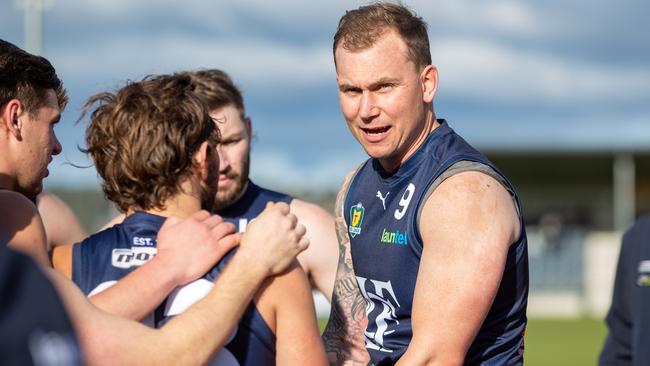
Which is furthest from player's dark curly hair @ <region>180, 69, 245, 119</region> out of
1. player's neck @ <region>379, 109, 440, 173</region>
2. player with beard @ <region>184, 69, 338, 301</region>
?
player's neck @ <region>379, 109, 440, 173</region>

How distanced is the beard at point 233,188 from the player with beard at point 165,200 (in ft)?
6.17

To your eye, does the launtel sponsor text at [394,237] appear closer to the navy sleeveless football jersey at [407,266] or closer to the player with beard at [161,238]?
the navy sleeveless football jersey at [407,266]

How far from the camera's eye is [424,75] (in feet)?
12.8

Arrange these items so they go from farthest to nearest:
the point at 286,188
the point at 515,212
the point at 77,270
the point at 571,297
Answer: the point at 286,188, the point at 571,297, the point at 515,212, the point at 77,270

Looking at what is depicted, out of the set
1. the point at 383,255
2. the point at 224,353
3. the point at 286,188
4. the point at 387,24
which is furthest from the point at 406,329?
the point at 286,188

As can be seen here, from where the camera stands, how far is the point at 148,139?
3.15 meters

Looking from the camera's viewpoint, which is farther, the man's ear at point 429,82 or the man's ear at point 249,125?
the man's ear at point 249,125

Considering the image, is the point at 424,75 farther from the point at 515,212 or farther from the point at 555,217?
the point at 555,217

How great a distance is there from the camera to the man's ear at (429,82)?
3914 mm

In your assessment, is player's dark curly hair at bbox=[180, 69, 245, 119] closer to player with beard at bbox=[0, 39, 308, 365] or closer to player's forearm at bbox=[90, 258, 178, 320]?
player with beard at bbox=[0, 39, 308, 365]

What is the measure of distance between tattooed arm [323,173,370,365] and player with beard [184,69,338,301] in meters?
0.89

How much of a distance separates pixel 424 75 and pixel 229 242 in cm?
124

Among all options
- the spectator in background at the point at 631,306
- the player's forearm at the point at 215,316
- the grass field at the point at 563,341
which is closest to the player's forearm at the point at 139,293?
the player's forearm at the point at 215,316

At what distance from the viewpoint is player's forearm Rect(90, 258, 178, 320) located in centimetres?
296
